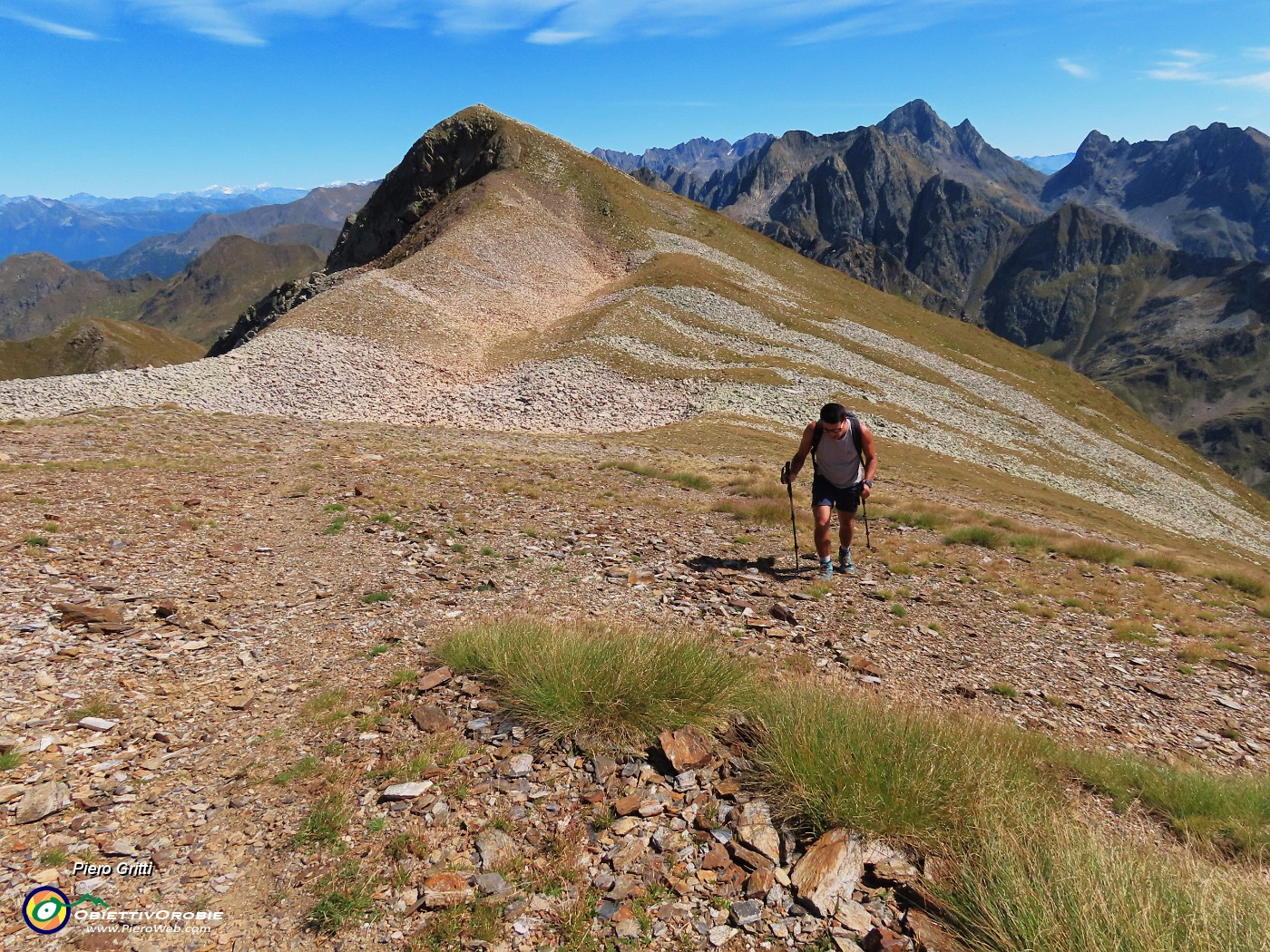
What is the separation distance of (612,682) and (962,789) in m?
3.44

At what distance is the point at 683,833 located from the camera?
17.7 ft

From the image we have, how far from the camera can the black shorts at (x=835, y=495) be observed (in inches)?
488

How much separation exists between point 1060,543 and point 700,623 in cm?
1437

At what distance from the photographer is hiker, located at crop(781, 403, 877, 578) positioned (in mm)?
11867

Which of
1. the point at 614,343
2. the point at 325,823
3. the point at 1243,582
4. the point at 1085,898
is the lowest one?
the point at 1243,582

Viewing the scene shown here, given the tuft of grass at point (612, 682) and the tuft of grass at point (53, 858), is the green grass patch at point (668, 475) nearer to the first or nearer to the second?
the tuft of grass at point (612, 682)

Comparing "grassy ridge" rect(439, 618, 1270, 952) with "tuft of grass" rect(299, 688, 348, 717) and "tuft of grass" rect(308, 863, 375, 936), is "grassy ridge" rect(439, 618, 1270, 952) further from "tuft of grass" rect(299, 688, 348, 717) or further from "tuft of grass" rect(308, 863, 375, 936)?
"tuft of grass" rect(308, 863, 375, 936)

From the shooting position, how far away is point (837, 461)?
12133 mm

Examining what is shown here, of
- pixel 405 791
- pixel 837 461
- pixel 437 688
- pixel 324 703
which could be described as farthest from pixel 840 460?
pixel 324 703

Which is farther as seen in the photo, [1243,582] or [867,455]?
[1243,582]

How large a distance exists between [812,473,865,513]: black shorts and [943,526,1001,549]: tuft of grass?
6698 millimetres

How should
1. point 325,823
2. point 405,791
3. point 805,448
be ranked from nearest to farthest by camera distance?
point 325,823 < point 405,791 < point 805,448

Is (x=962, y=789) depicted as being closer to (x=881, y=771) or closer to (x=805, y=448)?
(x=881, y=771)

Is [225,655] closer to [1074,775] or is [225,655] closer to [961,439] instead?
[1074,775]
